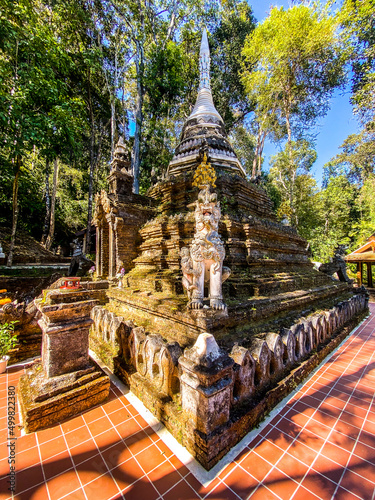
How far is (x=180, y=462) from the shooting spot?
2.14 m

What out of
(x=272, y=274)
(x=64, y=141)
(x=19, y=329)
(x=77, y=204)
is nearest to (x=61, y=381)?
(x=19, y=329)

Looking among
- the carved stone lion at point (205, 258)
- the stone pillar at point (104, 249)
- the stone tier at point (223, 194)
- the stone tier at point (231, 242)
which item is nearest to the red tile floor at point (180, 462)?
the carved stone lion at point (205, 258)

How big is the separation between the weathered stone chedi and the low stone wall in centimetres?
1

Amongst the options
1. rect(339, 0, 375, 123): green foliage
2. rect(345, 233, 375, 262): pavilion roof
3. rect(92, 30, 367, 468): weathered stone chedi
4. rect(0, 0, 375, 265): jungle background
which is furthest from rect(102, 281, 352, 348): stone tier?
Answer: rect(339, 0, 375, 123): green foliage

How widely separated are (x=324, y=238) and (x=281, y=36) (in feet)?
48.2

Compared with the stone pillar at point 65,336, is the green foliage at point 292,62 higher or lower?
higher

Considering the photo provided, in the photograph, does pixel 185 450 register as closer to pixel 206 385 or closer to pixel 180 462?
pixel 180 462

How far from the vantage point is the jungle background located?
29.9 feet

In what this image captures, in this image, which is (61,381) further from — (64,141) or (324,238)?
(324,238)

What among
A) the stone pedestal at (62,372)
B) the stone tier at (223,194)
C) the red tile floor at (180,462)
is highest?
the stone tier at (223,194)

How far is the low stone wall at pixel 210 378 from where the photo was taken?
211 cm

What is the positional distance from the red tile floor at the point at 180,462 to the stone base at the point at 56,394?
0.12 m

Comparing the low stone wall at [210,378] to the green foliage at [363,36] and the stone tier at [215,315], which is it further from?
the green foliage at [363,36]

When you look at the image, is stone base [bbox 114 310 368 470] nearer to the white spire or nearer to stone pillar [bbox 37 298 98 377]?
stone pillar [bbox 37 298 98 377]
